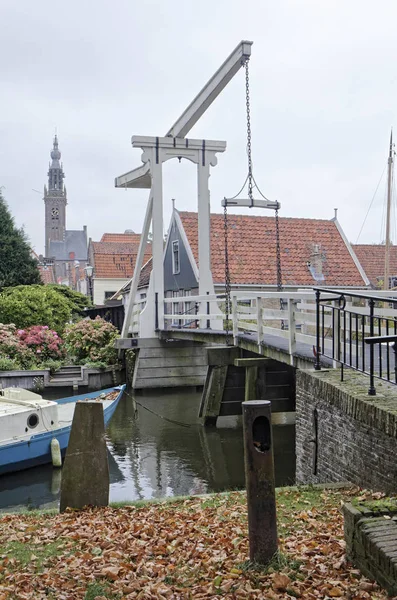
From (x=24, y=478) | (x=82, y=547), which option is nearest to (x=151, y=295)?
(x=24, y=478)

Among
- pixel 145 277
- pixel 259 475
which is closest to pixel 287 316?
pixel 259 475

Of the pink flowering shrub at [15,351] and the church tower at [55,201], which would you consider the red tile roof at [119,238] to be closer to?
the pink flowering shrub at [15,351]

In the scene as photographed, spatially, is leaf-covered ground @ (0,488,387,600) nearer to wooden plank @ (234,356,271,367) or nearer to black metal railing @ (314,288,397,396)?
black metal railing @ (314,288,397,396)

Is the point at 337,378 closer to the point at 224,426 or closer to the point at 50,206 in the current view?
the point at 224,426

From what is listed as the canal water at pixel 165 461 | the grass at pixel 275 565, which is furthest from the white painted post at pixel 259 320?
the grass at pixel 275 565

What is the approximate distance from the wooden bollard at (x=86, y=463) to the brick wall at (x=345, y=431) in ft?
7.94

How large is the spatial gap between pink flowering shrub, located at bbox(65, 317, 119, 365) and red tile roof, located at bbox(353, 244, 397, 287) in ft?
45.4

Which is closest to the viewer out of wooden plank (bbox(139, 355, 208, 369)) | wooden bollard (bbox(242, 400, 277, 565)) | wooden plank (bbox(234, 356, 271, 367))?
wooden bollard (bbox(242, 400, 277, 565))

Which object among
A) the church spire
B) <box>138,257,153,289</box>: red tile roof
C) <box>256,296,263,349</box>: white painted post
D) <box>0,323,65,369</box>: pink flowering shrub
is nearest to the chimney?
<box>138,257,153,289</box>: red tile roof

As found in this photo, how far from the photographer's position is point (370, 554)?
3.50 m

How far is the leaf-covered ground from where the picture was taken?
12.2 feet

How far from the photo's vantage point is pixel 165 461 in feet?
38.2

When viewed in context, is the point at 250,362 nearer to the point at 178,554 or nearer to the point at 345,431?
the point at 345,431

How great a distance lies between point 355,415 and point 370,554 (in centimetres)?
240
